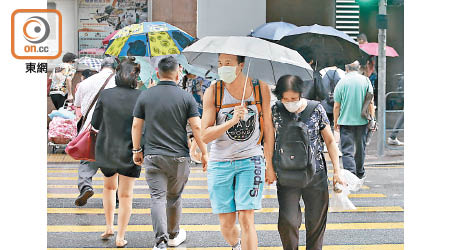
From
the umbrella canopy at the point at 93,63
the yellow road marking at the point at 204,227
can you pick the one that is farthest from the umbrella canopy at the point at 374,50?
the yellow road marking at the point at 204,227

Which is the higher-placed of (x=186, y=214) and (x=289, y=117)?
(x=289, y=117)

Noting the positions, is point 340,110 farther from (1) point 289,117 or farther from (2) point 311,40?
(1) point 289,117

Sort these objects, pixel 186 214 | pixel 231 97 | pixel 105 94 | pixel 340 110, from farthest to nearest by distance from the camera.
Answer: pixel 340 110 → pixel 186 214 → pixel 105 94 → pixel 231 97

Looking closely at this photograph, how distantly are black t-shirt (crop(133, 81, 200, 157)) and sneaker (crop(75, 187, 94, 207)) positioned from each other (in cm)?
212

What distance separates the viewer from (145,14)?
1140 cm

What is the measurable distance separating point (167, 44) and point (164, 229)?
1928 mm

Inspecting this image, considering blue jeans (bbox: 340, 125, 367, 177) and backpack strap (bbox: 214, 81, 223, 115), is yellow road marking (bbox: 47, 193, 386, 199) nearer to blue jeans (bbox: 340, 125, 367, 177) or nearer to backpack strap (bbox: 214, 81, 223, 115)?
blue jeans (bbox: 340, 125, 367, 177)

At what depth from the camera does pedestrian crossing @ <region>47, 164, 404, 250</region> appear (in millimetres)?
6254

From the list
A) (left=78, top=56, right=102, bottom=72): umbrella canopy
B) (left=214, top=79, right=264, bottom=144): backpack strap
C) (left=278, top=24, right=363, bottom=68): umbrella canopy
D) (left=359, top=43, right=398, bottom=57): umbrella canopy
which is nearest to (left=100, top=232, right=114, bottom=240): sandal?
(left=214, top=79, right=264, bottom=144): backpack strap

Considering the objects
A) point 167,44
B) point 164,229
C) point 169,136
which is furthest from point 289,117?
point 167,44

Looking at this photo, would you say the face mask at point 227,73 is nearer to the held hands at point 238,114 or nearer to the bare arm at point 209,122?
the bare arm at point 209,122

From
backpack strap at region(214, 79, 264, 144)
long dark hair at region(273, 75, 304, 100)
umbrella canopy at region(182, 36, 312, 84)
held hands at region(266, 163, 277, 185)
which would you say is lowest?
held hands at region(266, 163, 277, 185)

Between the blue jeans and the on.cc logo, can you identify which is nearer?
the on.cc logo

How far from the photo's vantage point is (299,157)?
5.01 meters
